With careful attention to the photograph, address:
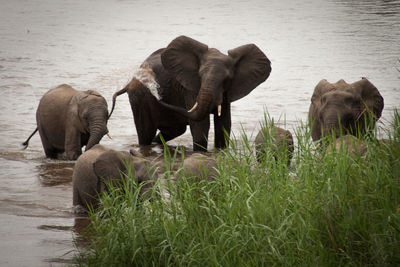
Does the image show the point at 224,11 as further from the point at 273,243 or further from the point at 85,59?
the point at 273,243

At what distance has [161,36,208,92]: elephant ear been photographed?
1102cm

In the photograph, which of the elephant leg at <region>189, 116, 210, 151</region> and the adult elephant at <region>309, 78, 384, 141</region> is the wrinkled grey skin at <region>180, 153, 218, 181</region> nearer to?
the adult elephant at <region>309, 78, 384, 141</region>

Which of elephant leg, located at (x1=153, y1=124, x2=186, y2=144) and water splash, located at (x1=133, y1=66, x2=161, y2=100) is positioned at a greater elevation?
water splash, located at (x1=133, y1=66, x2=161, y2=100)

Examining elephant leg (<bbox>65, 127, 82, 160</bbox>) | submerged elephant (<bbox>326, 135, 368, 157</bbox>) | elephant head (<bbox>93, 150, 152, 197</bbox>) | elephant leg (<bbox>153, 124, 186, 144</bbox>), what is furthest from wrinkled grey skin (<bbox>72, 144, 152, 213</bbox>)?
elephant leg (<bbox>153, 124, 186, 144</bbox>)

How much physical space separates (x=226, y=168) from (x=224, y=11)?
86.7 ft

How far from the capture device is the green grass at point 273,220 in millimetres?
5414

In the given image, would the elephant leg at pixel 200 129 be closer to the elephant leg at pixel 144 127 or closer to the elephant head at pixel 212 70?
the elephant head at pixel 212 70

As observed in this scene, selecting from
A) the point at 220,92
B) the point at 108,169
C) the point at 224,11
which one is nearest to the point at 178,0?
the point at 224,11

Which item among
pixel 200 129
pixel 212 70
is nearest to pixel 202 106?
pixel 212 70

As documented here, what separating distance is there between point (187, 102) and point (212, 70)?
932mm

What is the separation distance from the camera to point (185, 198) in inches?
245

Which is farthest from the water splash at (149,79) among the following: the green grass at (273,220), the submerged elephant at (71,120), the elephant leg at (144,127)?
the green grass at (273,220)

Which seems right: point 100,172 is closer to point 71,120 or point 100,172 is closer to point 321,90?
point 71,120

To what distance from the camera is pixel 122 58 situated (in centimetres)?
2120
